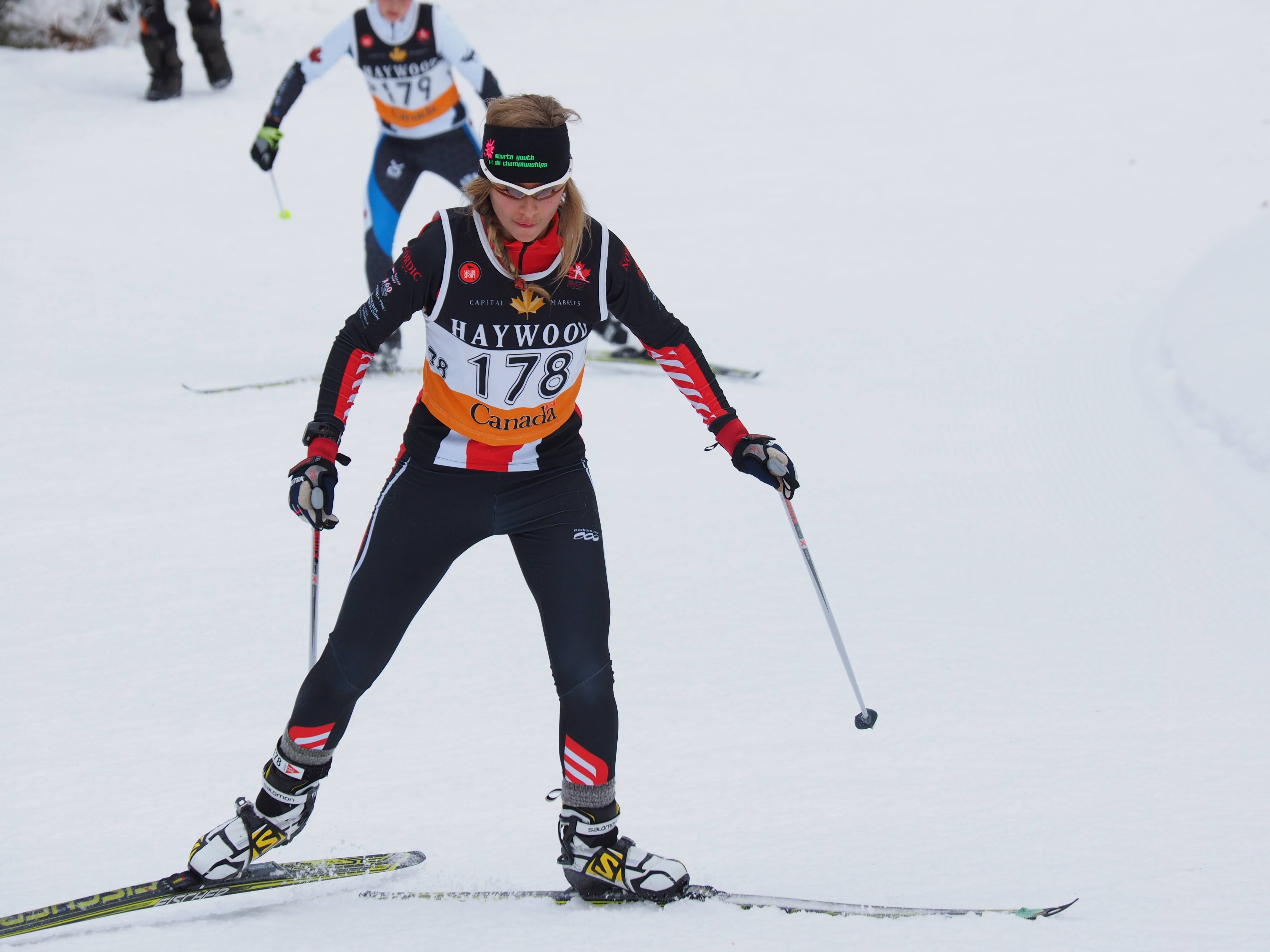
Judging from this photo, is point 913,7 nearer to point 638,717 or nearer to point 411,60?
point 411,60

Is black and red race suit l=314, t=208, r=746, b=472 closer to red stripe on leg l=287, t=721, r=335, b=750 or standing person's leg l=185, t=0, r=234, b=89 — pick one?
red stripe on leg l=287, t=721, r=335, b=750

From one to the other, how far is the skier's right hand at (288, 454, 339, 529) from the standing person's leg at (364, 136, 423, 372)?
3618 millimetres

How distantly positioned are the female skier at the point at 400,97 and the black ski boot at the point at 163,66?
22.5 ft

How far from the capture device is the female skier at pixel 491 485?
2.22 metres

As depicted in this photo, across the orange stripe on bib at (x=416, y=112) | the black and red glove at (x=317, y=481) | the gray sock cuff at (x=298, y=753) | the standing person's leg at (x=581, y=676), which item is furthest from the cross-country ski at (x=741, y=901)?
the orange stripe on bib at (x=416, y=112)

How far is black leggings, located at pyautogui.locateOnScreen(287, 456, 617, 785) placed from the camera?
7.48 feet

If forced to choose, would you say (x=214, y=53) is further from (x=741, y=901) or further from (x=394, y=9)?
(x=741, y=901)

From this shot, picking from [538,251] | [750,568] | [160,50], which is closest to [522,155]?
[538,251]

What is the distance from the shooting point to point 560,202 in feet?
7.25

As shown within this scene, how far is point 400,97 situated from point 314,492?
3.86m

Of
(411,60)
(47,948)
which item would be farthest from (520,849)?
(411,60)

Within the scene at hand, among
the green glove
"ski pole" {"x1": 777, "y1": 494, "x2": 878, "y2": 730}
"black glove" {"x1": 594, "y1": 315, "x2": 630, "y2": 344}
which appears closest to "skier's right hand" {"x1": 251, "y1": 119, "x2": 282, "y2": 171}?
the green glove

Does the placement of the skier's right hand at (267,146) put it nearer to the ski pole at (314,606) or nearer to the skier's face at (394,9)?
the skier's face at (394,9)

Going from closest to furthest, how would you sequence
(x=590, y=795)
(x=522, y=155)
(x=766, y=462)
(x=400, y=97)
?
(x=522, y=155)
(x=590, y=795)
(x=766, y=462)
(x=400, y=97)
